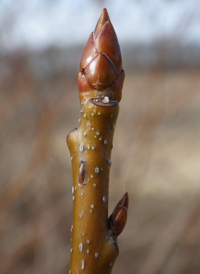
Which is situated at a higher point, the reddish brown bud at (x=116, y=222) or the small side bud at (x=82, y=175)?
the small side bud at (x=82, y=175)

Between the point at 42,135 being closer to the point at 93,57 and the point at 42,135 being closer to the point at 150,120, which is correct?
the point at 150,120

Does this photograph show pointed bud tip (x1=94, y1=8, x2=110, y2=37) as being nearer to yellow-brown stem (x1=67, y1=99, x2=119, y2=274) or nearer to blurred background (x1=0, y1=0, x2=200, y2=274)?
yellow-brown stem (x1=67, y1=99, x2=119, y2=274)

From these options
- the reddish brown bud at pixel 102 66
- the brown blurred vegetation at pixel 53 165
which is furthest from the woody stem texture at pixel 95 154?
the brown blurred vegetation at pixel 53 165

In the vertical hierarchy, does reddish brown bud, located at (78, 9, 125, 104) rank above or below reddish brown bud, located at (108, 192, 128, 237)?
above

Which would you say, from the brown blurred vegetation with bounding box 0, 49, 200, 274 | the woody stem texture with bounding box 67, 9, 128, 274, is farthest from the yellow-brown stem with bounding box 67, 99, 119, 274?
the brown blurred vegetation with bounding box 0, 49, 200, 274

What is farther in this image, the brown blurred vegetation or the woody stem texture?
the brown blurred vegetation

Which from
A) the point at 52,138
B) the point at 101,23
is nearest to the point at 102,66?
the point at 101,23

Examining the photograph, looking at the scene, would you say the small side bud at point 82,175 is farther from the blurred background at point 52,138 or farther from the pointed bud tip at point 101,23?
the blurred background at point 52,138

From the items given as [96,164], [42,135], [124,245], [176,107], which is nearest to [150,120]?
[176,107]
